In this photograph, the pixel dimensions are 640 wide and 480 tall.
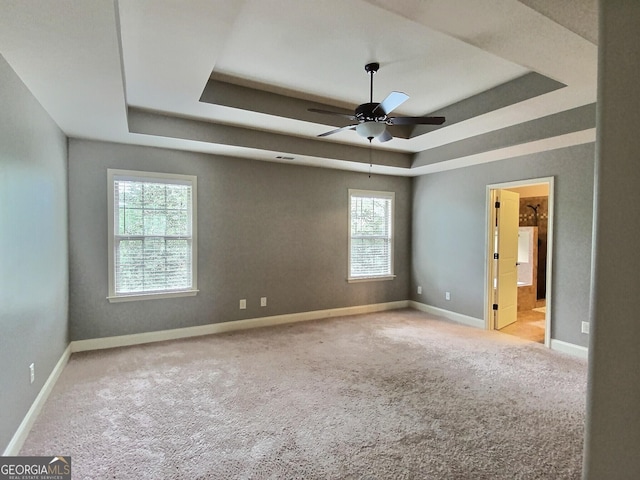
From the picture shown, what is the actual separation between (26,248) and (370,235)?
482 centimetres

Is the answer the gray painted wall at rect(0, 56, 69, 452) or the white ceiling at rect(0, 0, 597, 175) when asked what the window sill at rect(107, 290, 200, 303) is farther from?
the white ceiling at rect(0, 0, 597, 175)

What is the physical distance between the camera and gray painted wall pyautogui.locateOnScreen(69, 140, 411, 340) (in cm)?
405

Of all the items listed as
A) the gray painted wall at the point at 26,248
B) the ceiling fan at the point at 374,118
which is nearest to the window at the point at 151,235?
the gray painted wall at the point at 26,248

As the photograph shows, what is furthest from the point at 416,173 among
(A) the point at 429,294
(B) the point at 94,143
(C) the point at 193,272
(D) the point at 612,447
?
(D) the point at 612,447

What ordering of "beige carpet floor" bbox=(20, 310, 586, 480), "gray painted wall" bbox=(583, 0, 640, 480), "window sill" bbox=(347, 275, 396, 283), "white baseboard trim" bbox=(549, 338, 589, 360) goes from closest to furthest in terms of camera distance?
"gray painted wall" bbox=(583, 0, 640, 480)
"beige carpet floor" bbox=(20, 310, 586, 480)
"white baseboard trim" bbox=(549, 338, 589, 360)
"window sill" bbox=(347, 275, 396, 283)

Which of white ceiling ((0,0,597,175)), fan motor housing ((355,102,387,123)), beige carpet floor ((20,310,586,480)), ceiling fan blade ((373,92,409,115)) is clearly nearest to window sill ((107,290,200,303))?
beige carpet floor ((20,310,586,480))

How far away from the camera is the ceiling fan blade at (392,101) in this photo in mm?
2572

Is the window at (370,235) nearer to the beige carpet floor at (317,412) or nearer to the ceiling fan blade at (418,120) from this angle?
the beige carpet floor at (317,412)

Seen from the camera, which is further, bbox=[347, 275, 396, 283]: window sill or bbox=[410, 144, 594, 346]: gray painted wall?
bbox=[347, 275, 396, 283]: window sill

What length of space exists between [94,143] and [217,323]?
9.12 ft

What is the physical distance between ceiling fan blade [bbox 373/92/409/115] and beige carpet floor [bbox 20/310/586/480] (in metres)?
2.49

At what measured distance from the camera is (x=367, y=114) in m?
3.05

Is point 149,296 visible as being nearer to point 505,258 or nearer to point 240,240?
point 240,240

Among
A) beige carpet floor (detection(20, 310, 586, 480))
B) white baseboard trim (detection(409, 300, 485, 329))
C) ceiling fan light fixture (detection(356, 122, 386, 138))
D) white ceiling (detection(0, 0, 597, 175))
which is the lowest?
beige carpet floor (detection(20, 310, 586, 480))
